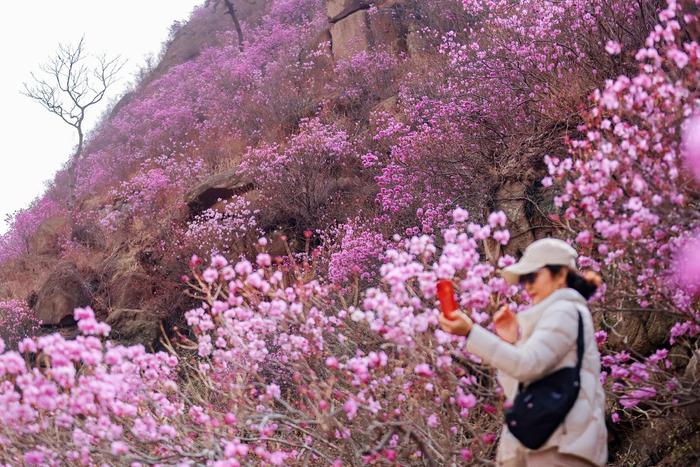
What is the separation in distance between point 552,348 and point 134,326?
908cm

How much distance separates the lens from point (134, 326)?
33.8ft

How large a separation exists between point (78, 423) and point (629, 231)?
3134mm

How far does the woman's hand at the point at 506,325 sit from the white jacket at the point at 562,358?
0.21 meters

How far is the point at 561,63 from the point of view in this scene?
6.85 meters

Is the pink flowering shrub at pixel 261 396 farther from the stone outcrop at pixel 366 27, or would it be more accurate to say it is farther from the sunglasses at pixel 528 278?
the stone outcrop at pixel 366 27

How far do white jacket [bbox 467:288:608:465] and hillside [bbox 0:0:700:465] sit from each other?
422 millimetres

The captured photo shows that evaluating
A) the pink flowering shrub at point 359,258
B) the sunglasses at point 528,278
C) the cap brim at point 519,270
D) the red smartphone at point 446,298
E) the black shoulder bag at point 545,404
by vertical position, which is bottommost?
the pink flowering shrub at point 359,258

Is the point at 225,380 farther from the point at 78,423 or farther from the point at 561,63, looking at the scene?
the point at 561,63

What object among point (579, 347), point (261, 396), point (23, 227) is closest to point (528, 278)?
point (579, 347)

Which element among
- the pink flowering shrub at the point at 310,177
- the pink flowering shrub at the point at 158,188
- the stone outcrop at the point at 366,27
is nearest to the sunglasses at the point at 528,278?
the pink flowering shrub at the point at 310,177

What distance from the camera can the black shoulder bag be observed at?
253 cm

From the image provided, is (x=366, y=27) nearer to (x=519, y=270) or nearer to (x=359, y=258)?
(x=359, y=258)

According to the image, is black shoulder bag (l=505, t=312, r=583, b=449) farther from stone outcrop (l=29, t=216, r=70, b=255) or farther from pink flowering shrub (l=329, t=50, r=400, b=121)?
stone outcrop (l=29, t=216, r=70, b=255)

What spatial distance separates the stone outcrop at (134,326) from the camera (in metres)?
10.1
